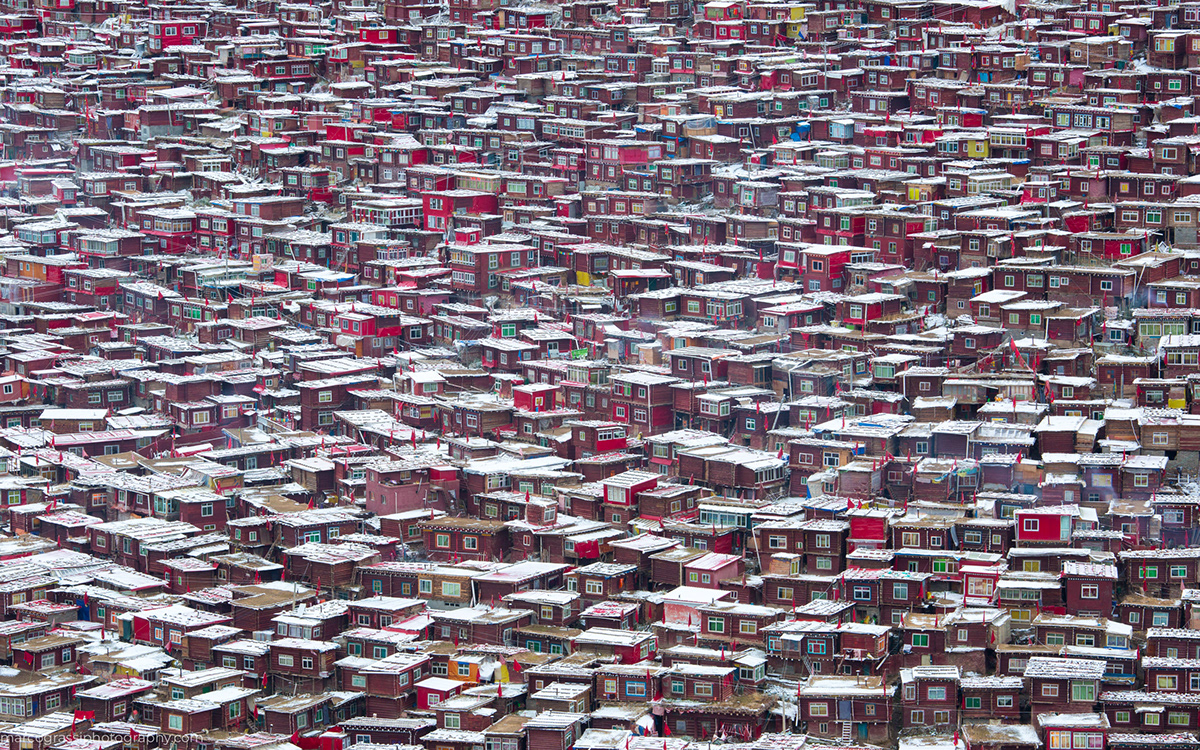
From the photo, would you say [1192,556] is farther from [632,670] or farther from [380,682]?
[380,682]

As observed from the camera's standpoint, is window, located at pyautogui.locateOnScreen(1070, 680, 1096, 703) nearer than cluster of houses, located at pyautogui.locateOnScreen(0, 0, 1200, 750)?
Yes

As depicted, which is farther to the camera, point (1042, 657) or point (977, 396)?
point (977, 396)

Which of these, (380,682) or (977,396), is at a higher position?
(977,396)

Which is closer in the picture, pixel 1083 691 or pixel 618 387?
pixel 1083 691

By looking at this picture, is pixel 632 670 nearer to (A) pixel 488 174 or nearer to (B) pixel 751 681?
(B) pixel 751 681

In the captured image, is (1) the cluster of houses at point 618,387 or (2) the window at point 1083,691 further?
(1) the cluster of houses at point 618,387

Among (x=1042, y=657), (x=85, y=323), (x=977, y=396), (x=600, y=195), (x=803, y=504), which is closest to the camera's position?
(x=1042, y=657)

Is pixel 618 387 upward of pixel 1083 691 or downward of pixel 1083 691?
upward

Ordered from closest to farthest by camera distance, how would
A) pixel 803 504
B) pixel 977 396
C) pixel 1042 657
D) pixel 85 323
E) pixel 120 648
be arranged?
pixel 1042 657
pixel 120 648
pixel 803 504
pixel 977 396
pixel 85 323

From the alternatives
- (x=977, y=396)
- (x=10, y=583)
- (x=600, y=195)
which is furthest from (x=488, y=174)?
(x=10, y=583)
